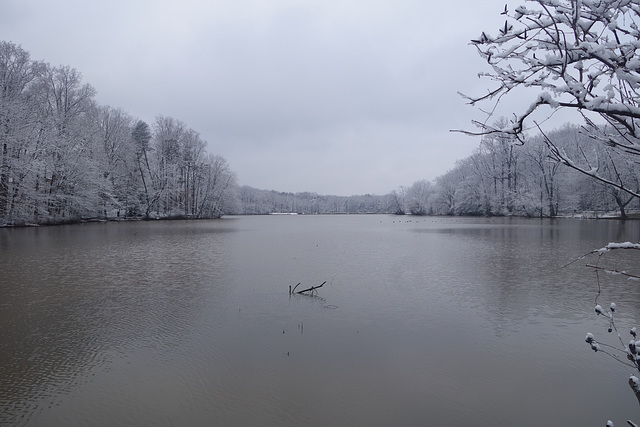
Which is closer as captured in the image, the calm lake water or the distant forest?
the calm lake water

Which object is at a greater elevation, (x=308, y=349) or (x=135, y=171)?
(x=135, y=171)

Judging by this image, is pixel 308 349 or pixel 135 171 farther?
pixel 135 171

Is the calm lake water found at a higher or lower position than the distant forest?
lower

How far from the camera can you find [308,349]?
557 centimetres

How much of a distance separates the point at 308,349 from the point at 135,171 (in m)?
51.4

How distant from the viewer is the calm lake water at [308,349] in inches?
156

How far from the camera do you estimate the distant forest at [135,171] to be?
1099 inches

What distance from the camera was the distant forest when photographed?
2792 centimetres

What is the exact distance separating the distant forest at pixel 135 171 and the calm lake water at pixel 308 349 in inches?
201

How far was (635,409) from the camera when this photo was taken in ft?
13.2

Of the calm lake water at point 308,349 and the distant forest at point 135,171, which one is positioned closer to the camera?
the calm lake water at point 308,349

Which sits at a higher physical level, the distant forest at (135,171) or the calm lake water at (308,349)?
the distant forest at (135,171)

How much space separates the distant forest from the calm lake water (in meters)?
5.11

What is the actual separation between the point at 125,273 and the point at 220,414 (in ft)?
28.3
